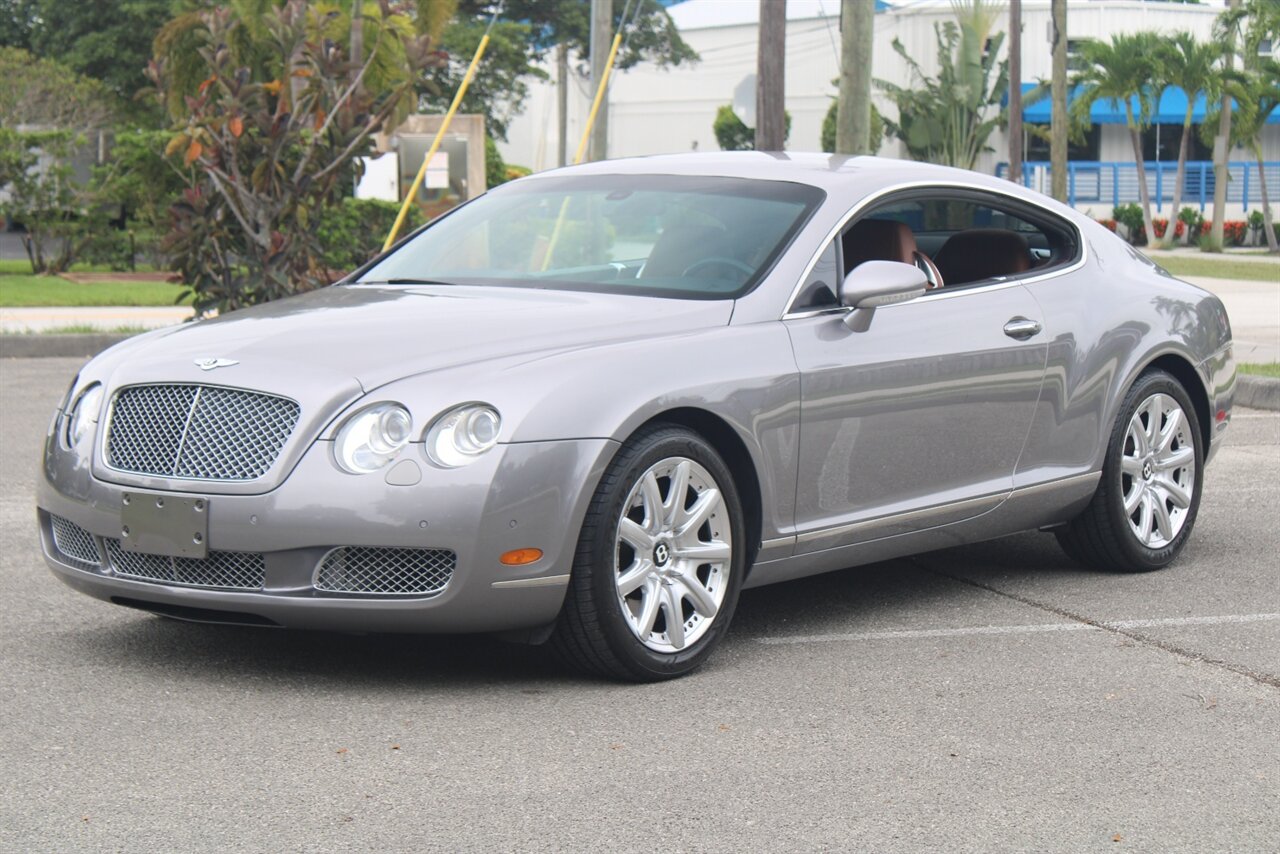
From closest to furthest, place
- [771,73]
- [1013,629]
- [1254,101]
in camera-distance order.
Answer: [1013,629], [771,73], [1254,101]

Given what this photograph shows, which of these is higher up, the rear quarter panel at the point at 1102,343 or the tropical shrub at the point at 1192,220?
the rear quarter panel at the point at 1102,343

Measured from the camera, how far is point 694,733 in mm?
4770

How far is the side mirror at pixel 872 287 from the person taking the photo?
19.2 ft

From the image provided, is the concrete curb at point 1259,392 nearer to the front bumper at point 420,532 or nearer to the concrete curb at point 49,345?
the concrete curb at point 49,345

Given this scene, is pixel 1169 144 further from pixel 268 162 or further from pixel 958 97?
pixel 268 162

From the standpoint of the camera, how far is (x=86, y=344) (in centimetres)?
1559

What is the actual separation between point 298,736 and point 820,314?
2149mm

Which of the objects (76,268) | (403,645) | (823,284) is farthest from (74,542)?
(76,268)

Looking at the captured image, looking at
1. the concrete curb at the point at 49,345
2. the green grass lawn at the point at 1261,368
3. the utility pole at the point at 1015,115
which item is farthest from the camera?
the utility pole at the point at 1015,115

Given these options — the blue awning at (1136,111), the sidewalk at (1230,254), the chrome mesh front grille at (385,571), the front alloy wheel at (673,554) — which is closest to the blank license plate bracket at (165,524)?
the chrome mesh front grille at (385,571)

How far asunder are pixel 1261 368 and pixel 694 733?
10.3 meters

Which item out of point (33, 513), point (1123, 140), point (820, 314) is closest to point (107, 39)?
point (1123, 140)

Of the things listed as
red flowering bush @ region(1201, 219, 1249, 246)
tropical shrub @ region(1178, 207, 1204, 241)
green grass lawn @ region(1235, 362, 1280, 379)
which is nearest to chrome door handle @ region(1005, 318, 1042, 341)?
green grass lawn @ region(1235, 362, 1280, 379)

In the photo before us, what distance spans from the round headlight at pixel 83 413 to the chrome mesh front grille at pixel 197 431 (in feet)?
0.36
